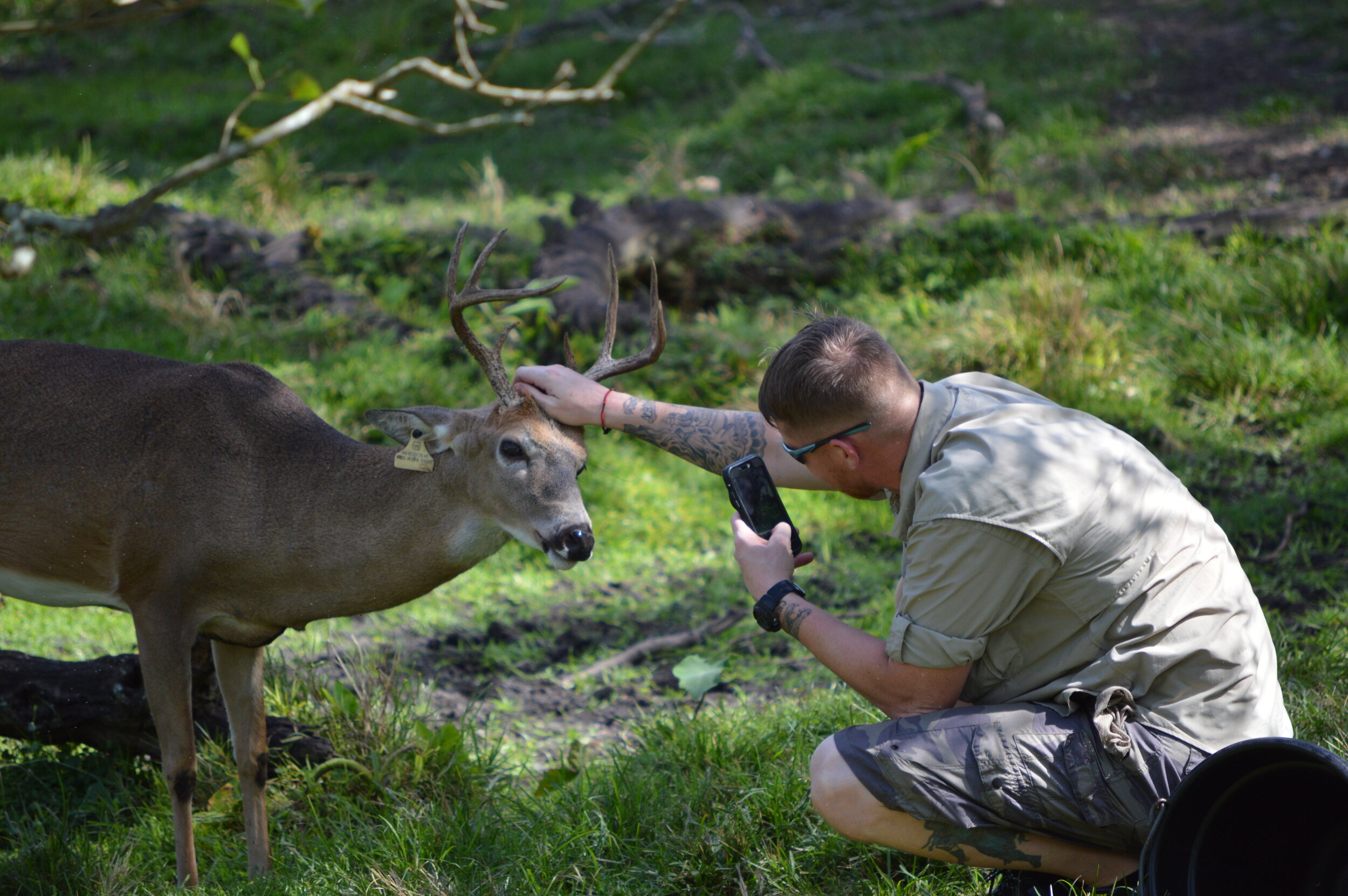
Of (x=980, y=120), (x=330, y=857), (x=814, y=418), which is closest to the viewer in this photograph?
(x=814, y=418)

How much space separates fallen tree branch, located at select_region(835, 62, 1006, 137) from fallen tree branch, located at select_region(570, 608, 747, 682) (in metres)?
6.57

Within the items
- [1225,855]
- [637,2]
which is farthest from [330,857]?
[637,2]

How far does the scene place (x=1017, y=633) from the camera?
2875mm

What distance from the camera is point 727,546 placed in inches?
241

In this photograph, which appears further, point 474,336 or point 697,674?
point 697,674

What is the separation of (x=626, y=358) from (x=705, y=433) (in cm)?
37

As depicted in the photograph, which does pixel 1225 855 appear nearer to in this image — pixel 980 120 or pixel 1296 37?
pixel 980 120

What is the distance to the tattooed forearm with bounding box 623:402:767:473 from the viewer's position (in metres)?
3.87

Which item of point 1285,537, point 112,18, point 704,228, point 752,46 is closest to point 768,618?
point 112,18

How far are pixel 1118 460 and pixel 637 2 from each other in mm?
13793

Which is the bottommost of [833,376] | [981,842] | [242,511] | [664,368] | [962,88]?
[664,368]

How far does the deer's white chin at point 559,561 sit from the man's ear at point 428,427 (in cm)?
53

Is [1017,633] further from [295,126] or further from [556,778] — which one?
[295,126]

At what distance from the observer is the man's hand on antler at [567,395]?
3801 mm
